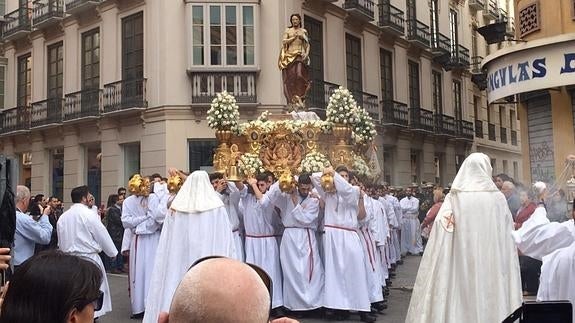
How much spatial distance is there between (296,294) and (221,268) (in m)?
7.39

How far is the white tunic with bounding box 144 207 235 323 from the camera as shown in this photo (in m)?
7.13

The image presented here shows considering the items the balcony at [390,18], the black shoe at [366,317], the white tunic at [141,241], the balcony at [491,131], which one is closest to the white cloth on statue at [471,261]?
the black shoe at [366,317]

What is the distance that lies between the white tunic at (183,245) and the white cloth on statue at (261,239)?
213 centimetres

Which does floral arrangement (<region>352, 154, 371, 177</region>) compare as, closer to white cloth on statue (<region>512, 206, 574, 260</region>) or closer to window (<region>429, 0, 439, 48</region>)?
white cloth on statue (<region>512, 206, 574, 260</region>)

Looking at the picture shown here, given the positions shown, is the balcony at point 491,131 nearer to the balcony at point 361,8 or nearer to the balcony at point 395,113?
the balcony at point 395,113

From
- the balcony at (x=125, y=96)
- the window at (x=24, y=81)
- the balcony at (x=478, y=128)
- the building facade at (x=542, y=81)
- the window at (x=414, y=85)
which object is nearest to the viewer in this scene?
the building facade at (x=542, y=81)

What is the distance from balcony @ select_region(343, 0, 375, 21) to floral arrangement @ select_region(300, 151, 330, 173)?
41.9 feet

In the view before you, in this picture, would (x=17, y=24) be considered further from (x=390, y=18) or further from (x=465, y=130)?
(x=465, y=130)

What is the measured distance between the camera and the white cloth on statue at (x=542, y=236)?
5070mm

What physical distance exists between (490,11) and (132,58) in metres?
22.6

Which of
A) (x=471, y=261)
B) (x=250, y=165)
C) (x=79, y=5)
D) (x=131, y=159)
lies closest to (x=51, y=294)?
(x=471, y=261)

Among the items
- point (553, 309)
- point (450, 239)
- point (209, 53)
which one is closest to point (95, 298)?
point (553, 309)

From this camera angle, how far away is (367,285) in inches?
361

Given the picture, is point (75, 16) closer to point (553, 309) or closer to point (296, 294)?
point (296, 294)
